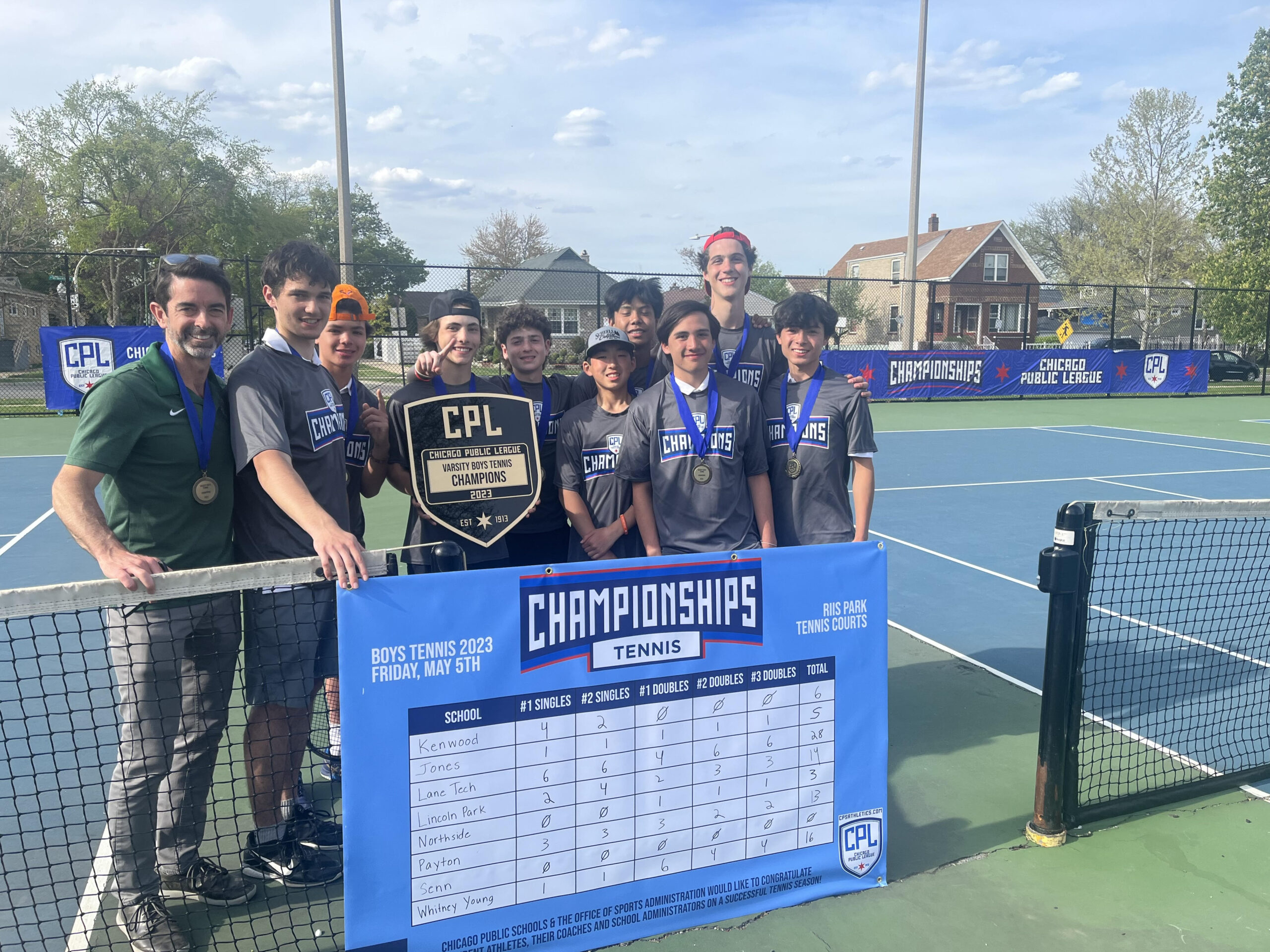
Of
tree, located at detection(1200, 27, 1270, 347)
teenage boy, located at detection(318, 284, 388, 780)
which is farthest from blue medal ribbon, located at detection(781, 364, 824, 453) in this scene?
tree, located at detection(1200, 27, 1270, 347)

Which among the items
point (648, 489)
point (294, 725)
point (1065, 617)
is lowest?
point (294, 725)

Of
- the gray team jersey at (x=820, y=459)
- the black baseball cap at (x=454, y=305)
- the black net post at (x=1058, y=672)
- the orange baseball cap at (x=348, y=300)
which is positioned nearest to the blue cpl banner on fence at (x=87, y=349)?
the orange baseball cap at (x=348, y=300)

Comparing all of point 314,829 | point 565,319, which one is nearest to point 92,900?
point 314,829

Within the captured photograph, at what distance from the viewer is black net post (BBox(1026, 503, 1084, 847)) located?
3.19 meters

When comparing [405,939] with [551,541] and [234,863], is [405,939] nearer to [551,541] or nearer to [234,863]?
[234,863]

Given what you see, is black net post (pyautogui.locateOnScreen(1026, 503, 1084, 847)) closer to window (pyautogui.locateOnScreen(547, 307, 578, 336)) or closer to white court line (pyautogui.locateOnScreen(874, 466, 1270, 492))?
white court line (pyautogui.locateOnScreen(874, 466, 1270, 492))

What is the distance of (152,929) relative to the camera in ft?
8.71

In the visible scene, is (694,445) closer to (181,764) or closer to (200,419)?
(200,419)

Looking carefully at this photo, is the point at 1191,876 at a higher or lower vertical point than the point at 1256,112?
lower

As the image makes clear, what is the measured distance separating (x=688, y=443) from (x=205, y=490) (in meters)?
1.78

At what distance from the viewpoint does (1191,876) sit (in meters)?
3.11

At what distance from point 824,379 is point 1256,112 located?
45.9m

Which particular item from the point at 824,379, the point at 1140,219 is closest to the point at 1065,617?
the point at 824,379

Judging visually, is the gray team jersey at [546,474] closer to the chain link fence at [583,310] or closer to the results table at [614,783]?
the results table at [614,783]
